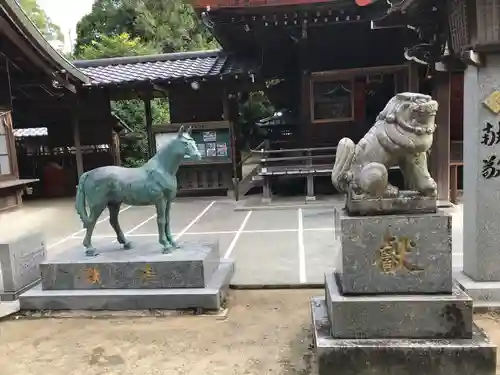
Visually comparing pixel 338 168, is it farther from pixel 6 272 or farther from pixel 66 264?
pixel 6 272

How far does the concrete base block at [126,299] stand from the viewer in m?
4.50

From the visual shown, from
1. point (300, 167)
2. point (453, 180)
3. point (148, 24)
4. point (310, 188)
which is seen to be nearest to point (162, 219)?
point (310, 188)

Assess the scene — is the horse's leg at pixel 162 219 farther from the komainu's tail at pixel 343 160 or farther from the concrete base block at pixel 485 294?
the concrete base block at pixel 485 294

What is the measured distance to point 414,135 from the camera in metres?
3.22

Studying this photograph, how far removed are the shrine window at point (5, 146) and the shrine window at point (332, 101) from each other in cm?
795

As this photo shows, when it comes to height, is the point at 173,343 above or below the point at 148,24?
below

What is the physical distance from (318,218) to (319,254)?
253 centimetres

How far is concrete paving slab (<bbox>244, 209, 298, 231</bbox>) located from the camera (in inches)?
326

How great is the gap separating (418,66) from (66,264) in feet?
28.9

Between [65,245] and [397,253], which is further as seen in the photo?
[65,245]

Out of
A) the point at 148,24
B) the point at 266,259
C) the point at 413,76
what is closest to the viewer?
the point at 266,259

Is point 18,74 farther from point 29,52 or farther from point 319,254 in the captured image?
point 319,254

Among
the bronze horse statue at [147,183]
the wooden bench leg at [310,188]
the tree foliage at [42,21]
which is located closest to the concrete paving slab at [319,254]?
the bronze horse statue at [147,183]

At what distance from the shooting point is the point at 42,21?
30484 mm
